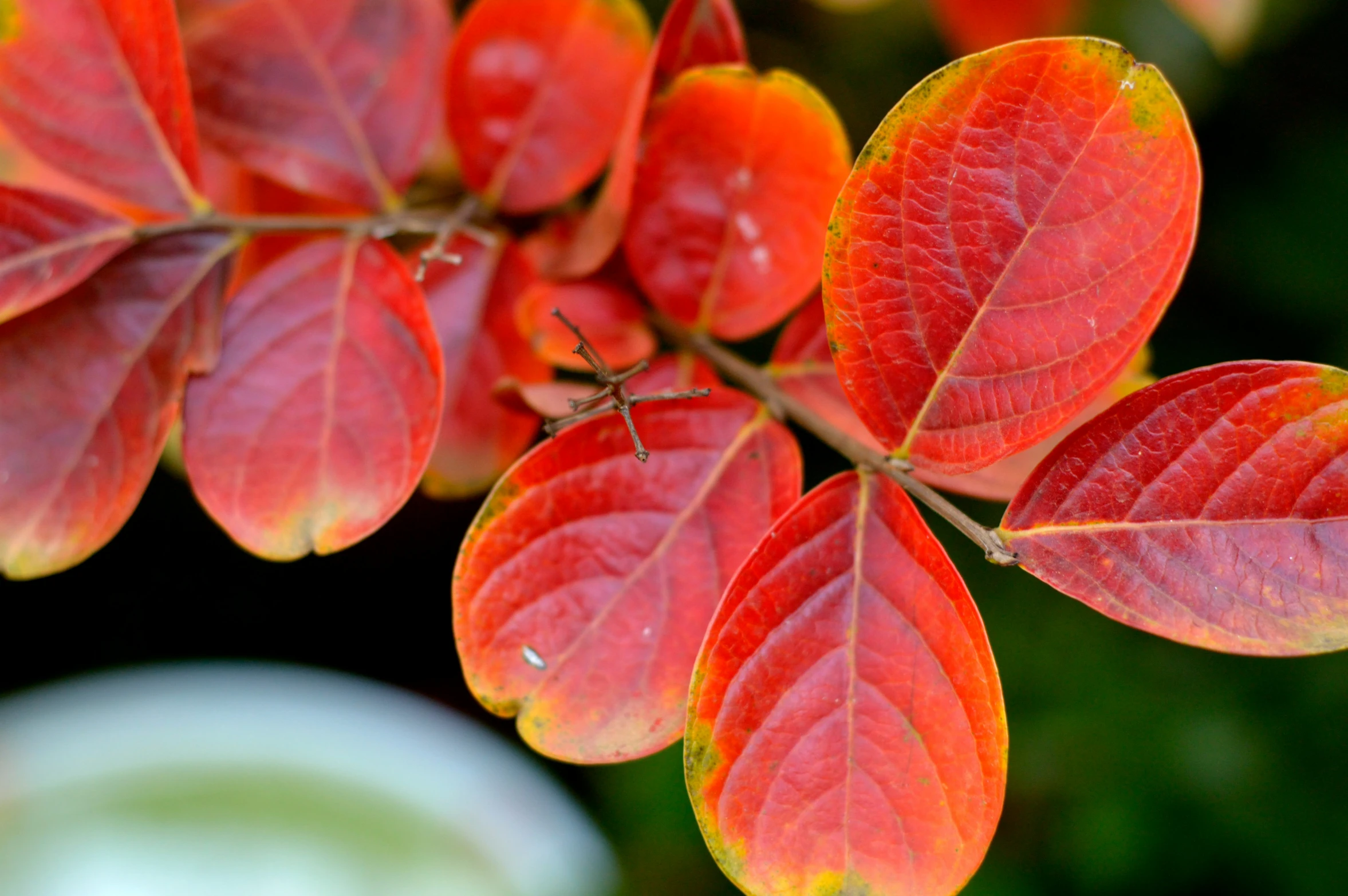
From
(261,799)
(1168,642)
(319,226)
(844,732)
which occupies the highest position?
(319,226)

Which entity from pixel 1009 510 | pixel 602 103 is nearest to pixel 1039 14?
pixel 602 103

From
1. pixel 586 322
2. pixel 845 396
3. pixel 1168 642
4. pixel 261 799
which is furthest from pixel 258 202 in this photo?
→ pixel 1168 642

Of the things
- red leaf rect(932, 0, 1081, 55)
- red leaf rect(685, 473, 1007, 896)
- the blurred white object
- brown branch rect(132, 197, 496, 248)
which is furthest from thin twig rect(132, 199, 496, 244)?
the blurred white object

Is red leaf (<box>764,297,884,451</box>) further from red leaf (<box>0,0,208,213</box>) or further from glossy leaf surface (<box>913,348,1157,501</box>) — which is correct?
red leaf (<box>0,0,208,213</box>)

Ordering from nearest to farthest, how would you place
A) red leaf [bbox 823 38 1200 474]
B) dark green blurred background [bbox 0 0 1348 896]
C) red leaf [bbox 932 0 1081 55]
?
red leaf [bbox 823 38 1200 474] → red leaf [bbox 932 0 1081 55] → dark green blurred background [bbox 0 0 1348 896]

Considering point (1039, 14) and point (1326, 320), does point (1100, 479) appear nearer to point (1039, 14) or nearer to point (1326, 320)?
point (1039, 14)

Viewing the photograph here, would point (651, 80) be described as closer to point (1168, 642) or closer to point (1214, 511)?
point (1214, 511)
